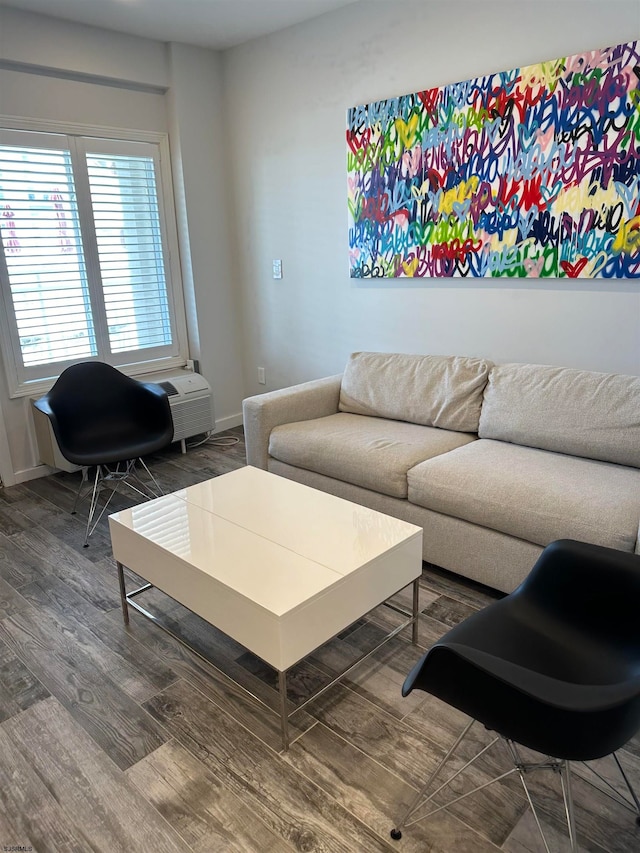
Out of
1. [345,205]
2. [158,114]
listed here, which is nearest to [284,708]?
[345,205]

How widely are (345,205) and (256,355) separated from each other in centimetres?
141

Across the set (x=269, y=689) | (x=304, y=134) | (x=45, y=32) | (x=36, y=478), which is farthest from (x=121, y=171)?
(x=269, y=689)

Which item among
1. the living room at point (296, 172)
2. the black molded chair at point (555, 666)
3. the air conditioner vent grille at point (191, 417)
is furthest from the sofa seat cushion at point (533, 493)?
the air conditioner vent grille at point (191, 417)

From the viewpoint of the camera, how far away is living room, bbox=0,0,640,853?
1.62 meters

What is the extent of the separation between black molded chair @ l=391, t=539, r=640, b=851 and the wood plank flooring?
10cm

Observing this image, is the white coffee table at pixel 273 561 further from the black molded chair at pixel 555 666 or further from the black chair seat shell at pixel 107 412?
the black chair seat shell at pixel 107 412

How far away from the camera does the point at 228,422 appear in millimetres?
4809

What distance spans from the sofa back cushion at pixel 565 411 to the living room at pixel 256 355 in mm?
279

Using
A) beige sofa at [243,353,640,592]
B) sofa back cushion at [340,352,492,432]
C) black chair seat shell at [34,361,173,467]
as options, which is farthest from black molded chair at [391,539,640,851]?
black chair seat shell at [34,361,173,467]

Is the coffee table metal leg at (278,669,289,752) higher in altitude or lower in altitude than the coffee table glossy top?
lower

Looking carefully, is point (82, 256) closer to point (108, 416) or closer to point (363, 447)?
point (108, 416)

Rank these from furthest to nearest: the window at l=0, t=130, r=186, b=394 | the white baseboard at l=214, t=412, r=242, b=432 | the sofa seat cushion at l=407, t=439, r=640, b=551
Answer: the white baseboard at l=214, t=412, r=242, b=432 → the window at l=0, t=130, r=186, b=394 → the sofa seat cushion at l=407, t=439, r=640, b=551

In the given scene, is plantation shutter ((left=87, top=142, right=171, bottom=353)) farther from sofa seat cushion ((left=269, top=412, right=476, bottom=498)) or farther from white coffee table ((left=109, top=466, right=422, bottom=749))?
white coffee table ((left=109, top=466, right=422, bottom=749))

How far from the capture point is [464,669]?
1.29 meters
